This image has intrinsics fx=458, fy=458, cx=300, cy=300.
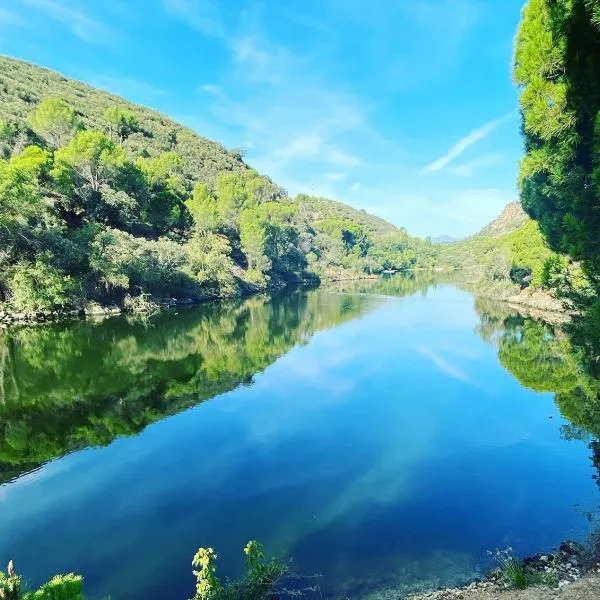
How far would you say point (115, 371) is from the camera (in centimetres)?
2991

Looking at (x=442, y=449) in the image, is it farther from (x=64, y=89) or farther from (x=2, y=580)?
Result: (x=64, y=89)

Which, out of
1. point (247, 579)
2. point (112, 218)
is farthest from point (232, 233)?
point (247, 579)

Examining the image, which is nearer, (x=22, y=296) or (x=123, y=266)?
(x=22, y=296)

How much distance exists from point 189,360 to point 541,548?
2612 cm

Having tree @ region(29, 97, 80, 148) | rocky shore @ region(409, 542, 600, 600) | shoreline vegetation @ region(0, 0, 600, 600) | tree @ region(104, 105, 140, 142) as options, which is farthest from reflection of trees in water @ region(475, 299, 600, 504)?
tree @ region(104, 105, 140, 142)

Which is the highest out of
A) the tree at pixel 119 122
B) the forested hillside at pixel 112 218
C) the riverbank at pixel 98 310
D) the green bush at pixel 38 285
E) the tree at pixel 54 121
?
the tree at pixel 119 122

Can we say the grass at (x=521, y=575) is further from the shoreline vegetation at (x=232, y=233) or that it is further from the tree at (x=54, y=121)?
the tree at (x=54, y=121)

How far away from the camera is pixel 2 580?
5.98 meters

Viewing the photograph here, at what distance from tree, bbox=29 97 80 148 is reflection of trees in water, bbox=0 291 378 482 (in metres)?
42.0

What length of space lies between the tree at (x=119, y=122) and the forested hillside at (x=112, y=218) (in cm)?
30

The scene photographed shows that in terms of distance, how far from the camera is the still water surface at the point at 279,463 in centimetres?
1203

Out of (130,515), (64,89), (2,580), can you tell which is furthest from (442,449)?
(64,89)

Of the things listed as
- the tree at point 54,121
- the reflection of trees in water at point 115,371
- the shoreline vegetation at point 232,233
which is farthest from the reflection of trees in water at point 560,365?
the tree at point 54,121

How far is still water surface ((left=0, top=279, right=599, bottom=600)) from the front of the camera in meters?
12.0
